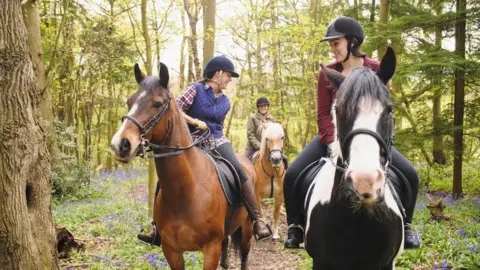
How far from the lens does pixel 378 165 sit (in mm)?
2078

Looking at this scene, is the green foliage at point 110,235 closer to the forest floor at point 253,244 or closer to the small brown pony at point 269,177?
the forest floor at point 253,244

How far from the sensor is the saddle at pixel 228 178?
15.3 ft

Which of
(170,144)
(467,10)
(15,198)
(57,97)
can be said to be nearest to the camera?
(15,198)

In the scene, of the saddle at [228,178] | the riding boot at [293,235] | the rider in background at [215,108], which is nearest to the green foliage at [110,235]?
the rider in background at [215,108]

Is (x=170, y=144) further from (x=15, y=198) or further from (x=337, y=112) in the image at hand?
(x=337, y=112)

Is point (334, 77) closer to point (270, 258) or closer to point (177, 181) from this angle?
point (177, 181)

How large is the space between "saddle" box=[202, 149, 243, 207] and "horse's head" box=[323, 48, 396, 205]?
240 centimetres

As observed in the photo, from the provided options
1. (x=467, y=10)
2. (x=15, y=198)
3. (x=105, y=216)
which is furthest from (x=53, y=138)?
(x=467, y=10)

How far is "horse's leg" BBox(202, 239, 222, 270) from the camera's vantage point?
13.4 feet

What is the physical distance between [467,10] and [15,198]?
391 inches

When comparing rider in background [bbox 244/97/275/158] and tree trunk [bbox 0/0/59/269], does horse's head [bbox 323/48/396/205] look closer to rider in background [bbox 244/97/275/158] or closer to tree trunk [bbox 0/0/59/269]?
tree trunk [bbox 0/0/59/269]

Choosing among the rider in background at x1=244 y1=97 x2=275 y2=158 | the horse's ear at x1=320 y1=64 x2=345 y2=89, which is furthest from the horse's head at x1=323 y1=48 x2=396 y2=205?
the rider in background at x1=244 y1=97 x2=275 y2=158

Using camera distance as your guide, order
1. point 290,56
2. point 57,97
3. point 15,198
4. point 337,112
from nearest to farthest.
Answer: point 337,112, point 15,198, point 290,56, point 57,97

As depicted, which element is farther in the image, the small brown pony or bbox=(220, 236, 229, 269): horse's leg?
the small brown pony
